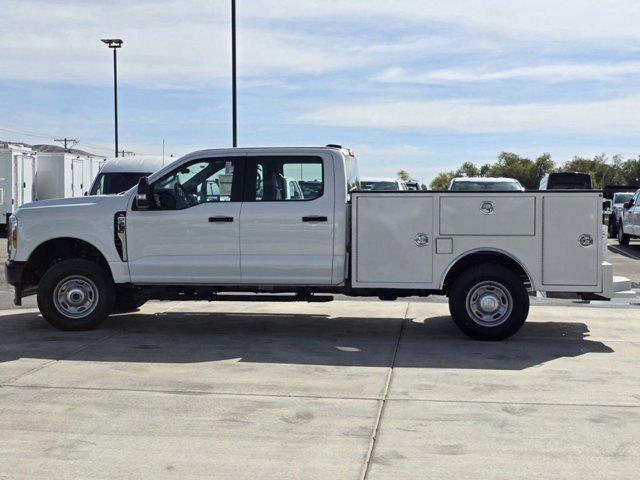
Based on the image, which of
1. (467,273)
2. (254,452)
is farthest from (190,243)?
(254,452)

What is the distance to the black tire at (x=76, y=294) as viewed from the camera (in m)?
10.1

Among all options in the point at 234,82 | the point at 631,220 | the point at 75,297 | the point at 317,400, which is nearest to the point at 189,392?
the point at 317,400

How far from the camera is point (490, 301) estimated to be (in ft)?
31.6

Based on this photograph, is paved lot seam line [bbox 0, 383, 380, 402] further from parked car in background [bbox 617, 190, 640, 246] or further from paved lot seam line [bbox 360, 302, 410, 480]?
parked car in background [bbox 617, 190, 640, 246]

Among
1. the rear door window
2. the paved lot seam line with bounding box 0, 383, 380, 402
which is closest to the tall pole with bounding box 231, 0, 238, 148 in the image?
the rear door window

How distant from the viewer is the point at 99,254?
10430mm

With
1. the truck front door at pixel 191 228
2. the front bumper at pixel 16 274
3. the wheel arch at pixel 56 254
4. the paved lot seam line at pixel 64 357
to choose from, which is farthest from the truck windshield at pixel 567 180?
the front bumper at pixel 16 274

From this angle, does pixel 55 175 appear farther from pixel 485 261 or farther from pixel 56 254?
pixel 485 261

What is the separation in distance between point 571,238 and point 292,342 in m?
3.08

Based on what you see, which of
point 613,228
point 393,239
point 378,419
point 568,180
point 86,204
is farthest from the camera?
point 613,228

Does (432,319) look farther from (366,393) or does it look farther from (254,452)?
(254,452)

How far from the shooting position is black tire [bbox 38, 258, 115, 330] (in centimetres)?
1006

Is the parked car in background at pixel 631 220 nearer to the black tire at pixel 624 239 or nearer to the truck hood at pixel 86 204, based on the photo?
the black tire at pixel 624 239

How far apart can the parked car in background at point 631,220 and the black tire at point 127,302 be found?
16873 millimetres
